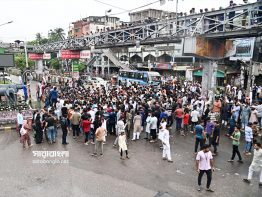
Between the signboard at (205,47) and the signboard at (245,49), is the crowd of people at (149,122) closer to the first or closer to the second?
A: the signboard at (205,47)

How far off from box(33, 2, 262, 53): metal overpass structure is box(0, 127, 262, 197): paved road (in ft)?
27.0

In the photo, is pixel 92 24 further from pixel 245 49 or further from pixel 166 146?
pixel 166 146

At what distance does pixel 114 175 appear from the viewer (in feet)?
32.6

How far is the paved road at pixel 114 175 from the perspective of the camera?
346 inches

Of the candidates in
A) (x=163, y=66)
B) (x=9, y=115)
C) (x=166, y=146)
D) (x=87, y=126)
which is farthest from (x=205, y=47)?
(x=163, y=66)

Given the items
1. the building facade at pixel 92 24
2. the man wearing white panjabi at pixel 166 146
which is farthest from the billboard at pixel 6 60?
the building facade at pixel 92 24

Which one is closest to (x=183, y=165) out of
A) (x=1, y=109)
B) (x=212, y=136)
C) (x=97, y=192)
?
(x=212, y=136)

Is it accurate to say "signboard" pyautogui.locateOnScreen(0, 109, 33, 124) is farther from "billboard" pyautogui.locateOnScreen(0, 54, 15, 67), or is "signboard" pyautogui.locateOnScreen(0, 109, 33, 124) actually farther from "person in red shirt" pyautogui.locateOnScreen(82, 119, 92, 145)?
"billboard" pyautogui.locateOnScreen(0, 54, 15, 67)

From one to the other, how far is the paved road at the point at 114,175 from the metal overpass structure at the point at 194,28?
824 centimetres

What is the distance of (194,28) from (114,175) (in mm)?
14456

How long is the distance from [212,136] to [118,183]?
4.77 m

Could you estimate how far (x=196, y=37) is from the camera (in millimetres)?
18531

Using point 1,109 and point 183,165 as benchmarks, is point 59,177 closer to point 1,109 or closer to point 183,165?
point 183,165

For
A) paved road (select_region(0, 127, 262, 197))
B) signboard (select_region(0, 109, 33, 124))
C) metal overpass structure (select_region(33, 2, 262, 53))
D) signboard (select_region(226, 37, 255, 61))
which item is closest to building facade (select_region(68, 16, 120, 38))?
metal overpass structure (select_region(33, 2, 262, 53))
